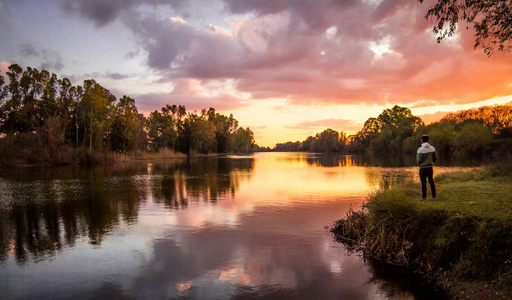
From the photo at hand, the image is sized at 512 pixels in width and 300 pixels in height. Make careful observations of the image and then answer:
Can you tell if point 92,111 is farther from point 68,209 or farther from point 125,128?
point 68,209

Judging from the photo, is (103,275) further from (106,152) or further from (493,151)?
(493,151)

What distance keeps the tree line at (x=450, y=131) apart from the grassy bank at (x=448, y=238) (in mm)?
81794

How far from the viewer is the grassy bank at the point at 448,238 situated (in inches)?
262

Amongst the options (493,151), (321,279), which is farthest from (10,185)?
(493,151)

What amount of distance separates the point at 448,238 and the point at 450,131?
94.0m


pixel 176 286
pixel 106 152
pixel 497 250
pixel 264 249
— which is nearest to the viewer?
pixel 497 250

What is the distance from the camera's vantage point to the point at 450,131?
8681cm

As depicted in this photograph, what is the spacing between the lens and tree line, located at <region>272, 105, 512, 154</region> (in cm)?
7838

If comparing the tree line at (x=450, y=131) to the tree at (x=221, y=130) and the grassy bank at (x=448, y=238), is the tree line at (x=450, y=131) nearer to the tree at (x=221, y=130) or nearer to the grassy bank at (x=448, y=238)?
the tree at (x=221, y=130)

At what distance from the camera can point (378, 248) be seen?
9.31 metres

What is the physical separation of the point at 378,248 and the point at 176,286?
19.6ft

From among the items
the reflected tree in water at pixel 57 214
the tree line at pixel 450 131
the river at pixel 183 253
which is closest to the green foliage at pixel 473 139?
the tree line at pixel 450 131

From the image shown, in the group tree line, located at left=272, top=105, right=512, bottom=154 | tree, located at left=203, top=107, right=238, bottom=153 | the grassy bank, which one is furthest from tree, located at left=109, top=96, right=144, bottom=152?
tree line, located at left=272, top=105, right=512, bottom=154

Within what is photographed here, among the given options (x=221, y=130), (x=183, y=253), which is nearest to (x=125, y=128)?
(x=221, y=130)
